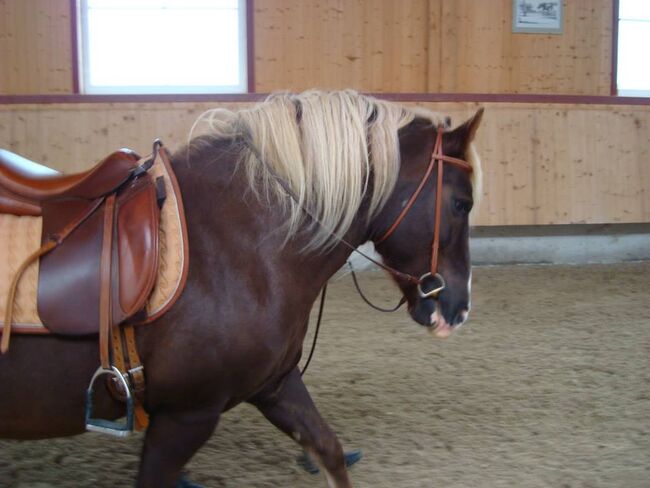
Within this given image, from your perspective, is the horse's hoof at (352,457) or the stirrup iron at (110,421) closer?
the stirrup iron at (110,421)

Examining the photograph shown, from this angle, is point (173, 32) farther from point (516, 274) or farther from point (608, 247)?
point (608, 247)

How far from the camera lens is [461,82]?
791 cm

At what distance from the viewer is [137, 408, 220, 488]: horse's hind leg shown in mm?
1889

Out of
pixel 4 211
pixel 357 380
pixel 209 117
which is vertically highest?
pixel 209 117

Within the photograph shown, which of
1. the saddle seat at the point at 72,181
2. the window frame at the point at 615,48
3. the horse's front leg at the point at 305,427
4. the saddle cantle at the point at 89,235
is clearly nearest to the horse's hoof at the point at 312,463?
the horse's front leg at the point at 305,427

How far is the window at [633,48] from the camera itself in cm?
841

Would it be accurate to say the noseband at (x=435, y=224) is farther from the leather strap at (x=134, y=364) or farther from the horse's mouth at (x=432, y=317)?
the leather strap at (x=134, y=364)

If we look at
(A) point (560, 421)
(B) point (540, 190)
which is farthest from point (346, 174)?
(B) point (540, 190)

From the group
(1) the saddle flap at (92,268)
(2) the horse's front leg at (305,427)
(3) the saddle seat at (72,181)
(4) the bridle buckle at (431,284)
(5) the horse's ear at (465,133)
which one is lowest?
(2) the horse's front leg at (305,427)

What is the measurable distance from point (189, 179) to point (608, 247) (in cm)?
684

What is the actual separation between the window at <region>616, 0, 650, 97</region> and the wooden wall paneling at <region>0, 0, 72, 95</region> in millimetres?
6566

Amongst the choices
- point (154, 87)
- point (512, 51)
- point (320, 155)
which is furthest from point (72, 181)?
point (512, 51)

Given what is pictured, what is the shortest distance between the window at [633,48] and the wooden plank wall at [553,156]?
0.93 metres

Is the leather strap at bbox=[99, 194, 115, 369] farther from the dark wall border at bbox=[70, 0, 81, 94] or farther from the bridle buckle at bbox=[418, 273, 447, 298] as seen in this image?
the dark wall border at bbox=[70, 0, 81, 94]
